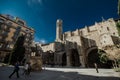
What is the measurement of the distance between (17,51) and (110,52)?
913 inches

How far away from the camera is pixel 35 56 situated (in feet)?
52.3

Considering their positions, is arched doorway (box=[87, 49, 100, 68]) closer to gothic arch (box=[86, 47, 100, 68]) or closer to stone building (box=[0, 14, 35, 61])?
gothic arch (box=[86, 47, 100, 68])

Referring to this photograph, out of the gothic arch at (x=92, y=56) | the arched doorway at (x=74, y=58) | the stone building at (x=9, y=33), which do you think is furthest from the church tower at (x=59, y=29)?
the gothic arch at (x=92, y=56)

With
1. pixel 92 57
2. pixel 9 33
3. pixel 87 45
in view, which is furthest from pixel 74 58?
pixel 9 33

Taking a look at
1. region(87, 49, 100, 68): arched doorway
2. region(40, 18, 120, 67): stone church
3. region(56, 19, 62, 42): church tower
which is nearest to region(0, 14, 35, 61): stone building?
region(40, 18, 120, 67): stone church

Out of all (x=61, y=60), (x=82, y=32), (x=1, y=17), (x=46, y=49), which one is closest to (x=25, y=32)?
(x=1, y=17)

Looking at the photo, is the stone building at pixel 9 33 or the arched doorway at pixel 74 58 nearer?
the stone building at pixel 9 33

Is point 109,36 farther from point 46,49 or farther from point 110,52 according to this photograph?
point 46,49

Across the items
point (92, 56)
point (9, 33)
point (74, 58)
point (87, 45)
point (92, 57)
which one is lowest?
point (74, 58)

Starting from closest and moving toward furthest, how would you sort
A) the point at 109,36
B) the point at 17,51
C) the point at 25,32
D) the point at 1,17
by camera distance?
the point at 17,51, the point at 109,36, the point at 1,17, the point at 25,32

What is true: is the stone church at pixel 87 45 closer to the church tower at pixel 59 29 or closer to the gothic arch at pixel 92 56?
the gothic arch at pixel 92 56

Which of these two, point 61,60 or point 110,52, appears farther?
point 61,60

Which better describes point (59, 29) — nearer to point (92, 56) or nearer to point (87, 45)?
point (87, 45)

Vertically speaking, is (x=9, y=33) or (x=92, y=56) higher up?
(x=9, y=33)
